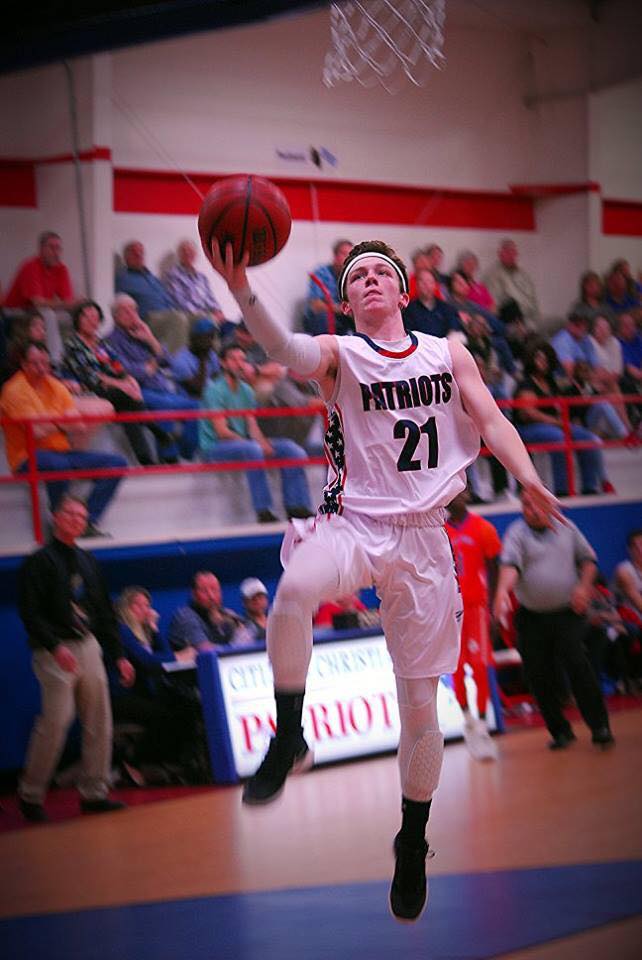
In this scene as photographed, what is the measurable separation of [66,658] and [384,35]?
3657mm

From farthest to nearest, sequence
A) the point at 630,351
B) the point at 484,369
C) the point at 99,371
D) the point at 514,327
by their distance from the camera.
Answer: the point at 630,351, the point at 514,327, the point at 484,369, the point at 99,371

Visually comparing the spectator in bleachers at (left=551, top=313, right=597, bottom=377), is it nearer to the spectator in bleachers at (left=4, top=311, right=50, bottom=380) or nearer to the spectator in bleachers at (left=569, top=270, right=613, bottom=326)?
the spectator in bleachers at (left=569, top=270, right=613, bottom=326)

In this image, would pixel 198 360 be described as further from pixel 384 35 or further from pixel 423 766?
pixel 423 766

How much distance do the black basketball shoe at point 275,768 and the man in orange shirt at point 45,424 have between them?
4.17m

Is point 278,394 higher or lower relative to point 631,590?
higher

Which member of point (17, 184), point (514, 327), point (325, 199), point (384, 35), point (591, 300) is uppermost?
point (384, 35)

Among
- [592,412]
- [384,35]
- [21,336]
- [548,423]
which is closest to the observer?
[384,35]

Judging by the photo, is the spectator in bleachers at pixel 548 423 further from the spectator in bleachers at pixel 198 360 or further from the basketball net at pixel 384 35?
the basketball net at pixel 384 35

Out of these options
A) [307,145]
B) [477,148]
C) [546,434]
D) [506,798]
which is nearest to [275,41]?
[307,145]

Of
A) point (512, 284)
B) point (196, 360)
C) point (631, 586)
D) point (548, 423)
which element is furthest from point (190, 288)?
point (631, 586)

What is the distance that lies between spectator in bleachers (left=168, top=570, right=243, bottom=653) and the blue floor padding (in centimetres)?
250

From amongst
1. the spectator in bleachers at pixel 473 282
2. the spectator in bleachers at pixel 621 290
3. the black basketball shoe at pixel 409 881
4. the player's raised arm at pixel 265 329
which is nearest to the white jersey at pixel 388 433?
the player's raised arm at pixel 265 329

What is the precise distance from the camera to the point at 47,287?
327 inches

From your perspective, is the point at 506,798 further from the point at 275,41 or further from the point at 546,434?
the point at 275,41
